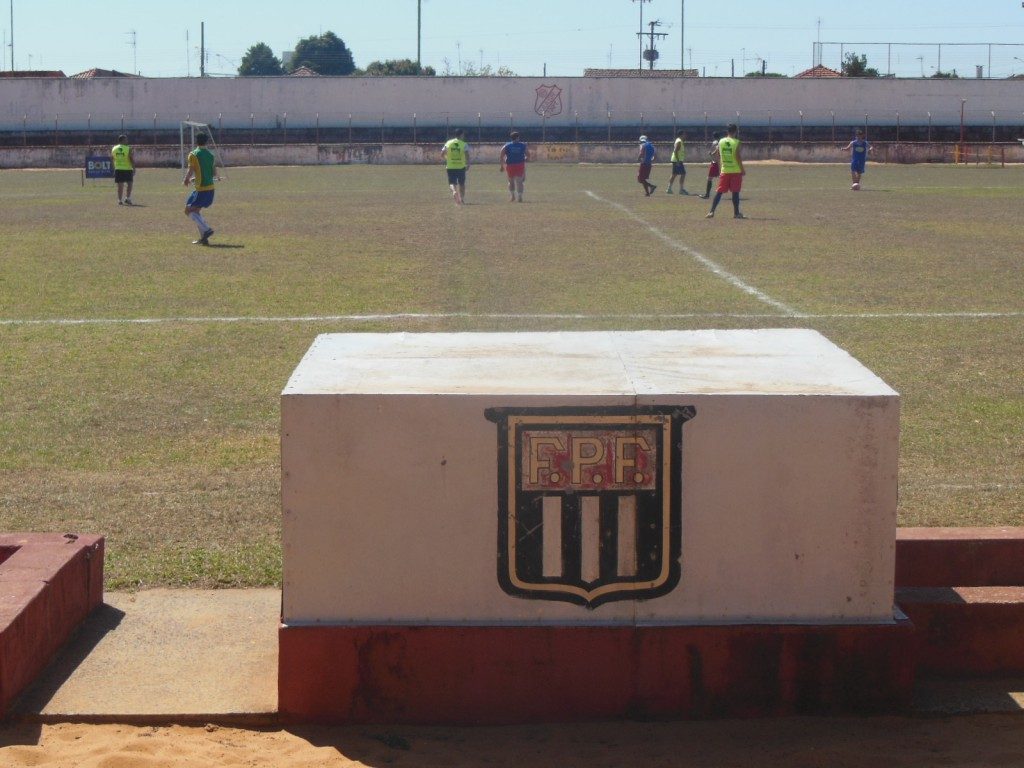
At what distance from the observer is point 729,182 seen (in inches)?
997

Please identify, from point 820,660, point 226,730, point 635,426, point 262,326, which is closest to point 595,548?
point 635,426

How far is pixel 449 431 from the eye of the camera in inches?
177

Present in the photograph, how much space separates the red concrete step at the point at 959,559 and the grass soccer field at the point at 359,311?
108 cm

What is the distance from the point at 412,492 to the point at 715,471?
98cm

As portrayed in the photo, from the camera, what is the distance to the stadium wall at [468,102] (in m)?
74.8

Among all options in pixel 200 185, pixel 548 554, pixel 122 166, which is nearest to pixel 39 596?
pixel 548 554

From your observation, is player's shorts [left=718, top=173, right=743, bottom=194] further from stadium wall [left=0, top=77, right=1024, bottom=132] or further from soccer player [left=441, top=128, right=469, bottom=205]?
stadium wall [left=0, top=77, right=1024, bottom=132]

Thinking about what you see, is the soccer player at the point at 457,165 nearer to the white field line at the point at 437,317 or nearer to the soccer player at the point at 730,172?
the soccer player at the point at 730,172

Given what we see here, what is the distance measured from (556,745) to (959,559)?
2027 millimetres

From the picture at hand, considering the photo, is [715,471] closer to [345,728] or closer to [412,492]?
[412,492]

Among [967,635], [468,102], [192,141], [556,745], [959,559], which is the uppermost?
[468,102]

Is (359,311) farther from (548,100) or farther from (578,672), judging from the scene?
(548,100)

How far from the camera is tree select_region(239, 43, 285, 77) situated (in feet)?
477

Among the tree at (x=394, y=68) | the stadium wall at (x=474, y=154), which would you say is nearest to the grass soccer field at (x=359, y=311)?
the stadium wall at (x=474, y=154)
